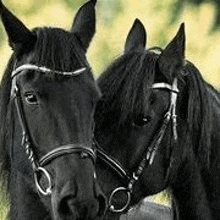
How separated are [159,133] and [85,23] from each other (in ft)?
2.24

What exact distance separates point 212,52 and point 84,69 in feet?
10.9

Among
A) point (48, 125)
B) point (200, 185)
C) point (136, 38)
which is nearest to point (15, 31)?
point (48, 125)

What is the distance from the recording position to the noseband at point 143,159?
400 centimetres

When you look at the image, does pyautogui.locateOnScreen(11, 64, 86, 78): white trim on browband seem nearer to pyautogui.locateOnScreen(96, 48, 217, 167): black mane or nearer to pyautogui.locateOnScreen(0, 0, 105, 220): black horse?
pyautogui.locateOnScreen(0, 0, 105, 220): black horse

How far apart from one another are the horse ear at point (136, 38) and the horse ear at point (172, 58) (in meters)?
0.32

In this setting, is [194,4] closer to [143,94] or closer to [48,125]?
[143,94]

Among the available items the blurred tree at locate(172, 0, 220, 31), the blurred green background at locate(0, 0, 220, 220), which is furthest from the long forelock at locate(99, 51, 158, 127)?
the blurred tree at locate(172, 0, 220, 31)

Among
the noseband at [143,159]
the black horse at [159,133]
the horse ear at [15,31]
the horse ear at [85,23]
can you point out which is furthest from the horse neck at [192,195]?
the horse ear at [15,31]

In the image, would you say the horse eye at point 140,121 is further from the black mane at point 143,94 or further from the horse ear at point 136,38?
the horse ear at point 136,38

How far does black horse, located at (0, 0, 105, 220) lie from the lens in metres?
3.47

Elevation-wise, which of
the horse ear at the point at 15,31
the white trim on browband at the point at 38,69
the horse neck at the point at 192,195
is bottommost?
the horse neck at the point at 192,195

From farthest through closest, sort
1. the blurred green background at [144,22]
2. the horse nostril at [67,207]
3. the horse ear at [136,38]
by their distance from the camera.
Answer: the blurred green background at [144,22] < the horse ear at [136,38] < the horse nostril at [67,207]

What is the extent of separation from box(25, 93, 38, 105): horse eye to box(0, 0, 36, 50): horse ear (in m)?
0.26

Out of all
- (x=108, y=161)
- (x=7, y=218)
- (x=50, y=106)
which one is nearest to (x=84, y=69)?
(x=50, y=106)
